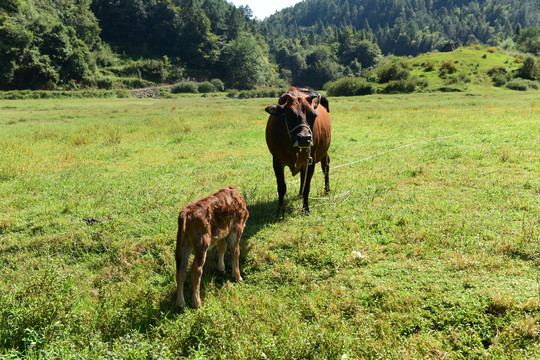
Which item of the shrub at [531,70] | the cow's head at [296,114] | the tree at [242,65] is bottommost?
the cow's head at [296,114]

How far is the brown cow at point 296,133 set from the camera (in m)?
5.84

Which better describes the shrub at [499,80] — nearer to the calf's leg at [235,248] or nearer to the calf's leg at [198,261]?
the calf's leg at [235,248]

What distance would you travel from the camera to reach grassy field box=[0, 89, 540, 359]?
129 inches

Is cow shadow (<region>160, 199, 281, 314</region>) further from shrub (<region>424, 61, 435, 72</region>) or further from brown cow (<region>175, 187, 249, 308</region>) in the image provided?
shrub (<region>424, 61, 435, 72</region>)

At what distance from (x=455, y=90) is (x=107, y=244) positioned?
6303 cm

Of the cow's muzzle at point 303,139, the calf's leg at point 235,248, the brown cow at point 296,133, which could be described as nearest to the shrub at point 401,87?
the brown cow at point 296,133

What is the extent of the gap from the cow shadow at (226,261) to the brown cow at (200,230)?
0.93 ft

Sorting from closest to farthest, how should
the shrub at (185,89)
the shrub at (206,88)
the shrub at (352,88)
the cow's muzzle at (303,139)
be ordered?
the cow's muzzle at (303,139)
the shrub at (352,88)
the shrub at (185,89)
the shrub at (206,88)

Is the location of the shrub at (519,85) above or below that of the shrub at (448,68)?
below

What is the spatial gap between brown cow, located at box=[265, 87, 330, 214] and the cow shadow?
0.45m

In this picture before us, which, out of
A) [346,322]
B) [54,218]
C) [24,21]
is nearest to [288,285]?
[346,322]

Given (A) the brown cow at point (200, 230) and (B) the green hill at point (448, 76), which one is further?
(B) the green hill at point (448, 76)

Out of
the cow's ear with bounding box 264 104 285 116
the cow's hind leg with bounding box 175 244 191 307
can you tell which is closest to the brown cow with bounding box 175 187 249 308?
the cow's hind leg with bounding box 175 244 191 307

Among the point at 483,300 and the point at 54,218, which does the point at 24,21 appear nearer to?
the point at 54,218
